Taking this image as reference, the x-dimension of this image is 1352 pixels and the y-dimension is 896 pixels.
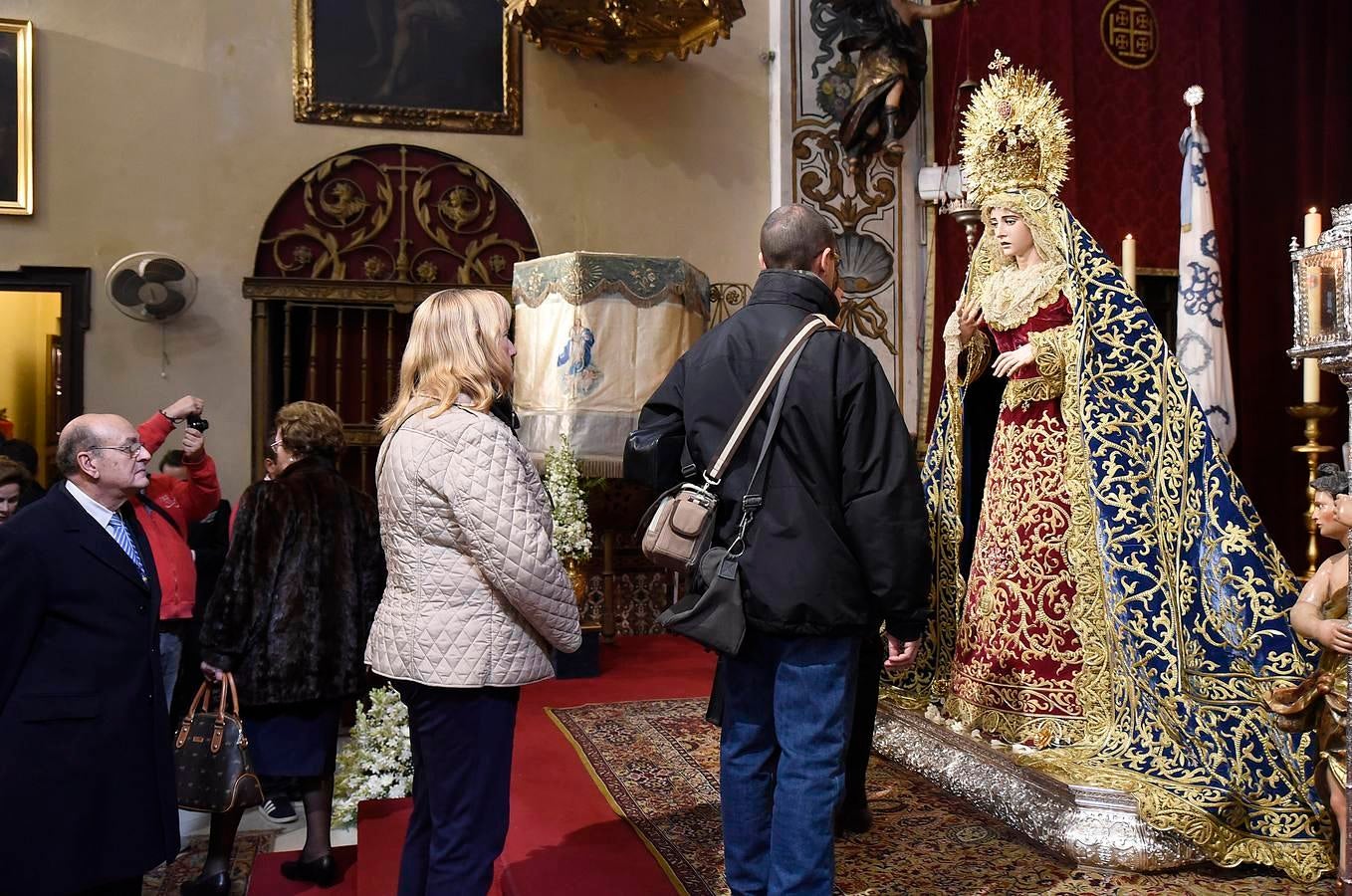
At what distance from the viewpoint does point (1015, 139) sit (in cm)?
412

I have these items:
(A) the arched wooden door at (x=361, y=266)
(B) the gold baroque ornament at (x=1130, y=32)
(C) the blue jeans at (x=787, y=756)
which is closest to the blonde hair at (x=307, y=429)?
(C) the blue jeans at (x=787, y=756)

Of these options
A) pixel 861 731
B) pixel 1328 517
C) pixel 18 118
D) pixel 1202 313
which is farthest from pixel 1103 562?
pixel 18 118

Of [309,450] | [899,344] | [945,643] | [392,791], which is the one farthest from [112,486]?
[899,344]

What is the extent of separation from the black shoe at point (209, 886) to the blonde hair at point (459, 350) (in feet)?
7.04

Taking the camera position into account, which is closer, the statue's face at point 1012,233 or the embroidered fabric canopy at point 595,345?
the statue's face at point 1012,233

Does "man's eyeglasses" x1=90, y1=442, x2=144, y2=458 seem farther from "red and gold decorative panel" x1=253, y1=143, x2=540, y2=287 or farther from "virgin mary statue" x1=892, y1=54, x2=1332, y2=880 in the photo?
"red and gold decorative panel" x1=253, y1=143, x2=540, y2=287

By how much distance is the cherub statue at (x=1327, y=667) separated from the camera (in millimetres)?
3211

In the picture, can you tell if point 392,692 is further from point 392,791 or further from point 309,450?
point 309,450

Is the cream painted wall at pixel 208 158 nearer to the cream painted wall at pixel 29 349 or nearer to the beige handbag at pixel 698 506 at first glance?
the cream painted wall at pixel 29 349

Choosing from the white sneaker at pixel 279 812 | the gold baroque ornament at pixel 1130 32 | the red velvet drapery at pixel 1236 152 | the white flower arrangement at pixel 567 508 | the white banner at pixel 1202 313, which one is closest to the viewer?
the white sneaker at pixel 279 812

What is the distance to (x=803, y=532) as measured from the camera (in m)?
2.60

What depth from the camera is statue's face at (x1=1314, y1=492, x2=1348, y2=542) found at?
332cm

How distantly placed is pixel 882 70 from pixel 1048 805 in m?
5.71

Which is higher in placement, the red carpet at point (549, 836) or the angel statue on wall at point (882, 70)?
the angel statue on wall at point (882, 70)
